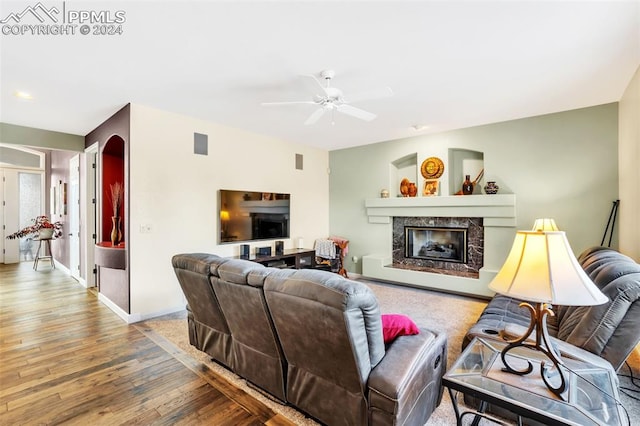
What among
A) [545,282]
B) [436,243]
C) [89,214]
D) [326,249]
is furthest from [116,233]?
[436,243]

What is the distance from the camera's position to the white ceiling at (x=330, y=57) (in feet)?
6.63

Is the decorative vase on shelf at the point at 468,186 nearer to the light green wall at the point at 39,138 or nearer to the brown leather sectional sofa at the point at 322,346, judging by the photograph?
the brown leather sectional sofa at the point at 322,346

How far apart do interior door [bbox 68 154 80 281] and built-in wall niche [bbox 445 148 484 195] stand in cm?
660

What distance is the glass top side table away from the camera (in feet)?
4.00

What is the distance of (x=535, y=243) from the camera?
1404 millimetres

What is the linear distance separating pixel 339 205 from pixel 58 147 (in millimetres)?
4980

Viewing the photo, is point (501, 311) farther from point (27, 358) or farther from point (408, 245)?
point (27, 358)

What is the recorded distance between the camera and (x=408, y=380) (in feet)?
4.91

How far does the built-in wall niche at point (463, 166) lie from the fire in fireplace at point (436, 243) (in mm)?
724

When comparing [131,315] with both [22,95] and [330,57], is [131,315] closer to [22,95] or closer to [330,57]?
[22,95]

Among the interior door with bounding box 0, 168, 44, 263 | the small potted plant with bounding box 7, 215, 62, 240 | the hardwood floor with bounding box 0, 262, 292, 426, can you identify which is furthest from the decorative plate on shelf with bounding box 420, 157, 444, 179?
the interior door with bounding box 0, 168, 44, 263

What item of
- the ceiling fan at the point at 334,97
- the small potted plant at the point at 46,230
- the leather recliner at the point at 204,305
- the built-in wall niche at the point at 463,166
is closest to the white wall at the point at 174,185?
the leather recliner at the point at 204,305

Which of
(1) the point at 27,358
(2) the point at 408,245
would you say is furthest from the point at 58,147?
(2) the point at 408,245

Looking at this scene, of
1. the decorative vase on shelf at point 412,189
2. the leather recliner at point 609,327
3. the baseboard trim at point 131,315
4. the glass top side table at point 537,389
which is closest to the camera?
the glass top side table at point 537,389
